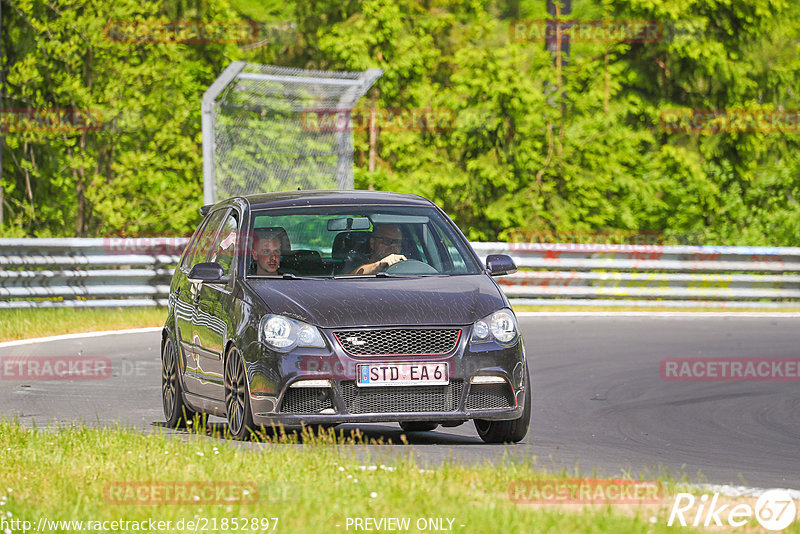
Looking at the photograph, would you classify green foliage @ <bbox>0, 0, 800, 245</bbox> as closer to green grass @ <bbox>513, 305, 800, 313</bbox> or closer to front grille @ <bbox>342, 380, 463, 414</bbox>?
green grass @ <bbox>513, 305, 800, 313</bbox>

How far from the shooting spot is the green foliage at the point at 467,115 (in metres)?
25.4

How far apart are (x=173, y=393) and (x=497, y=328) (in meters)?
2.71

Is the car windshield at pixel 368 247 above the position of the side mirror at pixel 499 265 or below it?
above

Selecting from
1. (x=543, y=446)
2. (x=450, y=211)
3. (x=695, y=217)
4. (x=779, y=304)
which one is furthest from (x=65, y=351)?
(x=695, y=217)

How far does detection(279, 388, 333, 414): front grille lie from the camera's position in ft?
28.2

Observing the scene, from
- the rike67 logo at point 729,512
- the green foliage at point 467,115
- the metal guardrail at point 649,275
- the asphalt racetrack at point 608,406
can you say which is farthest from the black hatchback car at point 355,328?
the green foliage at point 467,115

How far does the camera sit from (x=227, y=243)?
10.2m

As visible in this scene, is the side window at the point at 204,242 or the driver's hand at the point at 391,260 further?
the side window at the point at 204,242

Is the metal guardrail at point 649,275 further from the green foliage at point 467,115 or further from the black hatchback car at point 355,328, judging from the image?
the black hatchback car at point 355,328

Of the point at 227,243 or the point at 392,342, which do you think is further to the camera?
the point at 227,243

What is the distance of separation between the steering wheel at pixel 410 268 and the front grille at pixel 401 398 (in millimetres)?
1171

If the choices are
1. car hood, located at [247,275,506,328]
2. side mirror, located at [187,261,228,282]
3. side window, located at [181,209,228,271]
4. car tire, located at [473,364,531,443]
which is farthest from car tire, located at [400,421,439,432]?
side window, located at [181,209,228,271]

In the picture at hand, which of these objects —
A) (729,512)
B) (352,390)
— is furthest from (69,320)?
(729,512)

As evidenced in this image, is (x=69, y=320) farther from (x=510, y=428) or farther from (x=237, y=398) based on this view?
(x=510, y=428)
